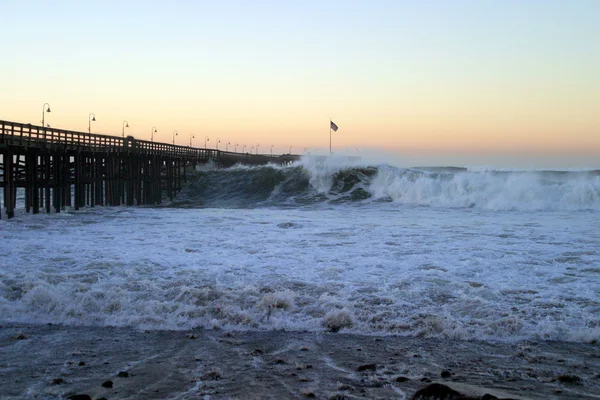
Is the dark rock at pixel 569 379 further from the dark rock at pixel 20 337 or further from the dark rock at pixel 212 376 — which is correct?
the dark rock at pixel 20 337

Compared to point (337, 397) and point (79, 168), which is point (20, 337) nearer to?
point (337, 397)

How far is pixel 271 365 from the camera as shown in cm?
596

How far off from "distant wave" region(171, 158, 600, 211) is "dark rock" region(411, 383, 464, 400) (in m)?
27.6

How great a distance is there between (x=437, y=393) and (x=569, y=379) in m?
2.10

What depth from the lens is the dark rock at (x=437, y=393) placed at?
4.16 metres

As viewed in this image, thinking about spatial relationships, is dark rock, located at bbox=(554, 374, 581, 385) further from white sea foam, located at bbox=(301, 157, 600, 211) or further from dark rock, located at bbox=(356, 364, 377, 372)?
white sea foam, located at bbox=(301, 157, 600, 211)

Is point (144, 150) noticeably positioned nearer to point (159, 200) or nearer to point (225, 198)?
point (159, 200)

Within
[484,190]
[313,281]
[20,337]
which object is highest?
[484,190]

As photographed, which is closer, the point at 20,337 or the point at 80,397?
the point at 80,397

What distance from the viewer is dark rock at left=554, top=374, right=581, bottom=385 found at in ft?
17.8

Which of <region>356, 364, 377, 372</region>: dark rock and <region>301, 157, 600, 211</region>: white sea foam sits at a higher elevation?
<region>301, 157, 600, 211</region>: white sea foam

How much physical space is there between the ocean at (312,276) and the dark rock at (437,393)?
294cm

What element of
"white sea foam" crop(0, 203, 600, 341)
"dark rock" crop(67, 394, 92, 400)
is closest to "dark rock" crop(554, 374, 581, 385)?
"white sea foam" crop(0, 203, 600, 341)

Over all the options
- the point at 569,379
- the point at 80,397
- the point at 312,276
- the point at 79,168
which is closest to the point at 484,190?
the point at 79,168
